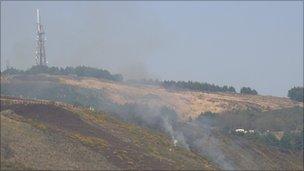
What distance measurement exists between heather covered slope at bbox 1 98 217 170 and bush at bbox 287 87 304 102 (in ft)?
315

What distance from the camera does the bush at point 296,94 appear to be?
17900cm

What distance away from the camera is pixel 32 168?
56.6 m

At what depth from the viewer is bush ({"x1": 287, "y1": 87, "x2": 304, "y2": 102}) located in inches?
7047

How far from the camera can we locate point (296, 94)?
591 feet

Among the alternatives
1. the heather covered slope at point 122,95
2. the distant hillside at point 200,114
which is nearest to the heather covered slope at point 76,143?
the distant hillside at point 200,114

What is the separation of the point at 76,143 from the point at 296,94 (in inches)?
4858

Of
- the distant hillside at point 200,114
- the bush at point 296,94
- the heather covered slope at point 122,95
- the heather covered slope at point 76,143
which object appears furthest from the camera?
the bush at point 296,94

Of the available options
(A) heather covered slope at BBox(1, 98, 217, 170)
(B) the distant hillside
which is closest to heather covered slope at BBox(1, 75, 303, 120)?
(B) the distant hillside

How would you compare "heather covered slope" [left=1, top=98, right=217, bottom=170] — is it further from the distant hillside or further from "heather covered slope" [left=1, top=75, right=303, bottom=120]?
"heather covered slope" [left=1, top=75, right=303, bottom=120]

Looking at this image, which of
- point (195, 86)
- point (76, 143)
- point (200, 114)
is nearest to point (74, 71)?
point (195, 86)

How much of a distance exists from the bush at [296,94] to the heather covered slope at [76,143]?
96.0 m

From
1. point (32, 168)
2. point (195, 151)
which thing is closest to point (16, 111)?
point (32, 168)

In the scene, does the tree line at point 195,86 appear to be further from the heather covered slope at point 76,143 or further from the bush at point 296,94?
the heather covered slope at point 76,143

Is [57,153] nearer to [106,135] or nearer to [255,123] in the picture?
[106,135]
